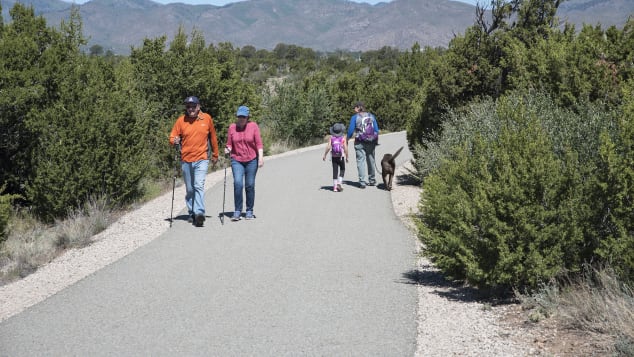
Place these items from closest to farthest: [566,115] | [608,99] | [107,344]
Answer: [107,344] < [566,115] < [608,99]

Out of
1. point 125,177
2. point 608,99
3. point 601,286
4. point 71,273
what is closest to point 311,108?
point 125,177

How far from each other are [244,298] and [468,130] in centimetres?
466

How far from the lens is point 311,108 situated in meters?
33.0

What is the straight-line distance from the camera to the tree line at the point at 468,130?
6.62m

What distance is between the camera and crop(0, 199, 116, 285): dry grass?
9.38m

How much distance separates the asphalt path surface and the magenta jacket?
3.75ft

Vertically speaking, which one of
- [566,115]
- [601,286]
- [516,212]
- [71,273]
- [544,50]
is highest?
[544,50]

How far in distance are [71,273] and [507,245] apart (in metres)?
5.30

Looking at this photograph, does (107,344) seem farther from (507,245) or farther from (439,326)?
(507,245)

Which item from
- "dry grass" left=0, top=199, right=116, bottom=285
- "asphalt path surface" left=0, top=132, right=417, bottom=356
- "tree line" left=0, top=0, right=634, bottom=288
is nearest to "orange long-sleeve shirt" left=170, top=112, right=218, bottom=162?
"asphalt path surface" left=0, top=132, right=417, bottom=356

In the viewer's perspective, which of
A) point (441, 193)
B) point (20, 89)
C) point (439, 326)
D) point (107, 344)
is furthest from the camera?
point (20, 89)

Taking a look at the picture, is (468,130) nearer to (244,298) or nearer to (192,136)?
(192,136)

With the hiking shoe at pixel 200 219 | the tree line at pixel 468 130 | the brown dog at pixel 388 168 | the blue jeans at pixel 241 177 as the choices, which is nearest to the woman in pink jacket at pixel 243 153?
the blue jeans at pixel 241 177

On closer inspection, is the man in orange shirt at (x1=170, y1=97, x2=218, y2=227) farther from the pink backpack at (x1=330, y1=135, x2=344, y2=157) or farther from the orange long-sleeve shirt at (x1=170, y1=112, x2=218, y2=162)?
the pink backpack at (x1=330, y1=135, x2=344, y2=157)
